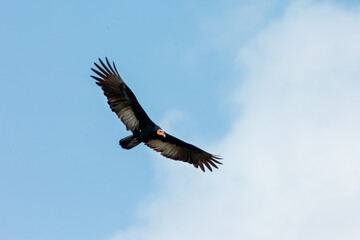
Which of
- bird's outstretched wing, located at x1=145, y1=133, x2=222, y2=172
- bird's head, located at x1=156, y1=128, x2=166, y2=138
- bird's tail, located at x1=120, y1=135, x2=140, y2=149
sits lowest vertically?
bird's tail, located at x1=120, y1=135, x2=140, y2=149

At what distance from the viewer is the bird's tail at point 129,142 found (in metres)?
30.2

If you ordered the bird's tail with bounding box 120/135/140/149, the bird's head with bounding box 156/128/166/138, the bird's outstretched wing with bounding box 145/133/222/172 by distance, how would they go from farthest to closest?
the bird's outstretched wing with bounding box 145/133/222/172 < the bird's head with bounding box 156/128/166/138 < the bird's tail with bounding box 120/135/140/149

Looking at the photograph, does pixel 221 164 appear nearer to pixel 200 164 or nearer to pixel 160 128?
pixel 200 164

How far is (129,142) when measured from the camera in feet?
99.8

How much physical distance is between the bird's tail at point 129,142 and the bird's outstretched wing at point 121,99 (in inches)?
19.9

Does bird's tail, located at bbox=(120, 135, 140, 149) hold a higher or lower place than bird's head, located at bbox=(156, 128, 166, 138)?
lower

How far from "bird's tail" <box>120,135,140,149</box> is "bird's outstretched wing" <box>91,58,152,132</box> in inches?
19.9

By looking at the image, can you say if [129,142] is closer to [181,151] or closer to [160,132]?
[160,132]

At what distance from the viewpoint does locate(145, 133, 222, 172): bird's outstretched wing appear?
32750 mm

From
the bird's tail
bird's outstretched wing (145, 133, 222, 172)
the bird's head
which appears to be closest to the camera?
the bird's tail

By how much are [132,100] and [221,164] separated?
19.0 feet

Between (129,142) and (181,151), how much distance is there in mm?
3726

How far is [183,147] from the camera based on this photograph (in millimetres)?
33219

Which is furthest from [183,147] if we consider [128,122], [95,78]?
[95,78]
